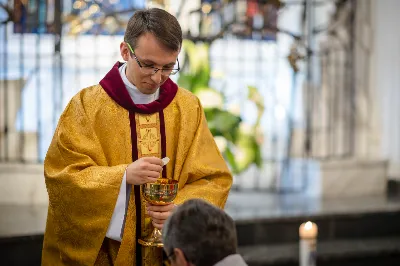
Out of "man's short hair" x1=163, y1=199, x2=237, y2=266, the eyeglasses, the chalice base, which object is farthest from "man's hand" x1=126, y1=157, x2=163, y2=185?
"man's short hair" x1=163, y1=199, x2=237, y2=266

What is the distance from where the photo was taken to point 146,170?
292 centimetres

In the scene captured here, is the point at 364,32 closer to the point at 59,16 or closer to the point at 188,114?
the point at 59,16

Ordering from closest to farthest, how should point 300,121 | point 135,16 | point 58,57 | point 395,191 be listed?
1. point 135,16
2. point 58,57
3. point 395,191
4. point 300,121

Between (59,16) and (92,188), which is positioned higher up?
(59,16)

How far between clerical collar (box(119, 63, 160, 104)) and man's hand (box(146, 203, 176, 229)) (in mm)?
473

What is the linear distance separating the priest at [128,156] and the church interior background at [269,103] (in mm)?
2249

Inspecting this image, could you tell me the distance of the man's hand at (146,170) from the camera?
292 centimetres

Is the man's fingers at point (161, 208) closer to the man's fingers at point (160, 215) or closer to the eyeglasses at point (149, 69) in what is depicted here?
the man's fingers at point (160, 215)

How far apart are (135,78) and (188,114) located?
1.02 ft

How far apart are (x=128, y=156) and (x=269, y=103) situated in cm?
557

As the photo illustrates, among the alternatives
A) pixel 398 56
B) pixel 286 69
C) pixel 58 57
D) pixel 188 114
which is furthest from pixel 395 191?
pixel 188 114

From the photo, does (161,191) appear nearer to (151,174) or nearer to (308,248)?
(151,174)

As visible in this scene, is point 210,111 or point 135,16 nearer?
point 135,16

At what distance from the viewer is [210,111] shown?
659 cm
